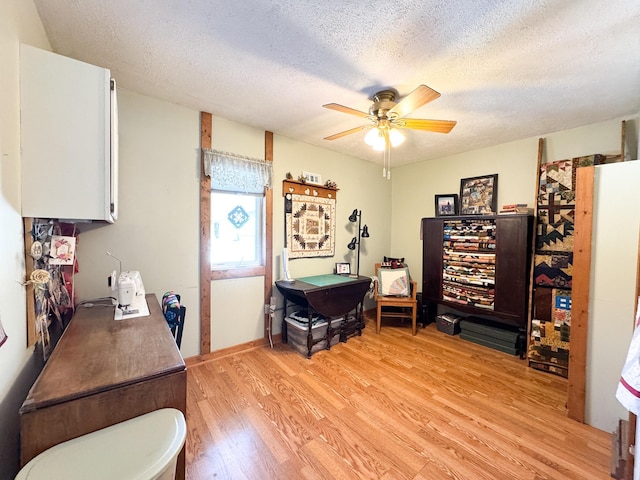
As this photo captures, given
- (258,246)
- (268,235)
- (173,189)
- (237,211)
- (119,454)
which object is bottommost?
(119,454)

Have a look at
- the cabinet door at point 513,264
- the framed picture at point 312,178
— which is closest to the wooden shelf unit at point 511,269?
the cabinet door at point 513,264

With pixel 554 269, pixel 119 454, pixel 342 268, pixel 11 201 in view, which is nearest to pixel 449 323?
pixel 554 269

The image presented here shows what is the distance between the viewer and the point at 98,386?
0.87 m

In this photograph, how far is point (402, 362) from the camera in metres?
2.51

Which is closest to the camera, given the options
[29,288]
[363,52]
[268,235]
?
[29,288]

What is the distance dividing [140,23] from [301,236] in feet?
7.25

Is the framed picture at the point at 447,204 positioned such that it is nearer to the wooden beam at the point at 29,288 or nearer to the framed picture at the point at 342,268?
the framed picture at the point at 342,268

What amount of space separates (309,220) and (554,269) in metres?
2.56

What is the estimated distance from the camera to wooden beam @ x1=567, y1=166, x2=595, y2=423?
5.63 ft

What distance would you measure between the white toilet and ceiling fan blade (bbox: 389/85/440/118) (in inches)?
76.7

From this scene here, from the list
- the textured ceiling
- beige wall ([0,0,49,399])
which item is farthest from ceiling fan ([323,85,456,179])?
beige wall ([0,0,49,399])

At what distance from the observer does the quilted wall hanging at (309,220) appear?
301 centimetres

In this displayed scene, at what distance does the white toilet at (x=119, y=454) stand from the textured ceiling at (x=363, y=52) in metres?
1.80

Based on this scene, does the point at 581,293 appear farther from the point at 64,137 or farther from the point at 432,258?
the point at 64,137
